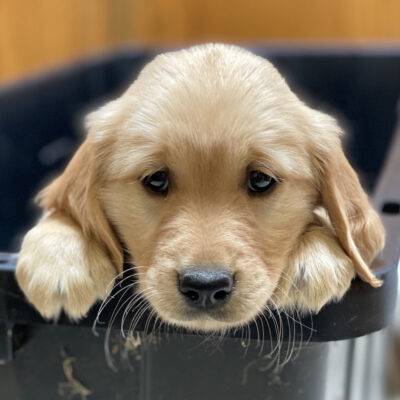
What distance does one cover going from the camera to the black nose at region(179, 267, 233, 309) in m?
0.96

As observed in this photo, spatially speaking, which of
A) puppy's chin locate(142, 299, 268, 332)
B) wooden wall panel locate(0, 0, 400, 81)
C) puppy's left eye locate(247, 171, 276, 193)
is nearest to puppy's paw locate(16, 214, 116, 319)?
puppy's chin locate(142, 299, 268, 332)

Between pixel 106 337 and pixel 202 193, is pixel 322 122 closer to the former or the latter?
pixel 202 193

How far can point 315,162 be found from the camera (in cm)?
112

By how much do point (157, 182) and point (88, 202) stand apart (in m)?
0.12

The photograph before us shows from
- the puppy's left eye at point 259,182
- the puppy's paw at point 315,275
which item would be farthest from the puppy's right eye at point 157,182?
the puppy's paw at point 315,275

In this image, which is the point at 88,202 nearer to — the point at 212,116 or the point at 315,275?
the point at 212,116

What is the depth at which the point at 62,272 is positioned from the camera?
1077 millimetres

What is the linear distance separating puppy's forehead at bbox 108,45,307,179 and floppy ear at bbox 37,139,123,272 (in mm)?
68

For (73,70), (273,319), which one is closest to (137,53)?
(73,70)

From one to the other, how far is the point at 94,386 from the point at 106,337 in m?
0.11

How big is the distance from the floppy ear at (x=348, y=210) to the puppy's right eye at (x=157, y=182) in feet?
0.81

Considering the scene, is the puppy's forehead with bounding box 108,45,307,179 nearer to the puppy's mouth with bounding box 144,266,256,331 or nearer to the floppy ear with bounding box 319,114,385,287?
the floppy ear with bounding box 319,114,385,287

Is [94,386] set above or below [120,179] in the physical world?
below

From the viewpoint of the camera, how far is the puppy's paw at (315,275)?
1.05 m
